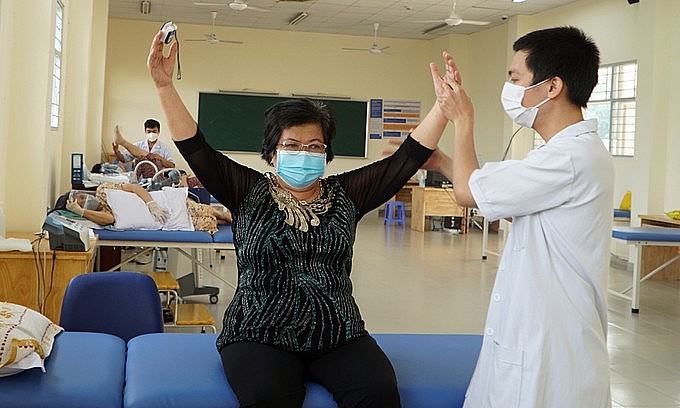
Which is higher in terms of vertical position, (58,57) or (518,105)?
(58,57)

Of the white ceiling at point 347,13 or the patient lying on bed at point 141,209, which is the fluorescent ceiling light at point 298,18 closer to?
the white ceiling at point 347,13

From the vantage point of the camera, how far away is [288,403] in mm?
2158

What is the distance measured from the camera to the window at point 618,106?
9.84m

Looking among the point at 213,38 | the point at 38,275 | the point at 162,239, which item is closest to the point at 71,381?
the point at 38,275

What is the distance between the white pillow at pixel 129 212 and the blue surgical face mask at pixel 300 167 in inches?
116

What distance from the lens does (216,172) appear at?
2436 millimetres

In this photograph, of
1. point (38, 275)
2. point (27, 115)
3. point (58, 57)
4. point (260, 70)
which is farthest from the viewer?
point (260, 70)

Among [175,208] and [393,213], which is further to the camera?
[393,213]

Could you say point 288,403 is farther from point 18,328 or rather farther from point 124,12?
point 124,12

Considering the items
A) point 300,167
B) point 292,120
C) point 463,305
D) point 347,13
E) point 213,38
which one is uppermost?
point 347,13

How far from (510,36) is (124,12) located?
612 cm

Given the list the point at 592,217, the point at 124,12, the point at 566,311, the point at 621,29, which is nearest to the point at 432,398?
the point at 566,311

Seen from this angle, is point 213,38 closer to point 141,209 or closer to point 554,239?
point 141,209

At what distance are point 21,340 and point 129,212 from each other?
310 centimetres
